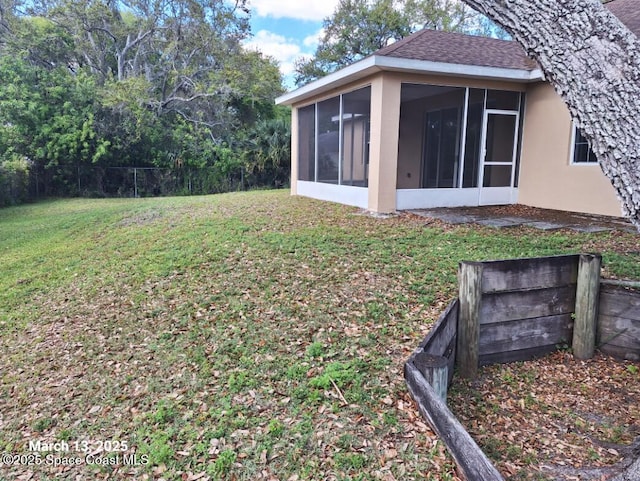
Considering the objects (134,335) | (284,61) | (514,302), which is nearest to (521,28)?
(514,302)

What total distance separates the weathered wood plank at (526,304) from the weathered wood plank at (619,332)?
28 cm

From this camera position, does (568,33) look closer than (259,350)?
Yes

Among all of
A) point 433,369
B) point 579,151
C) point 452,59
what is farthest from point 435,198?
point 433,369

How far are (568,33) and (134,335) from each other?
3759 millimetres

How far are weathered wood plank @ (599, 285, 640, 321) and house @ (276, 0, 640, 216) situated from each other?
216 inches

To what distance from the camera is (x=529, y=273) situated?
3533 millimetres

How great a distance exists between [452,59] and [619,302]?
21.2 feet

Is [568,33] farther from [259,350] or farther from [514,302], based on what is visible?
[259,350]

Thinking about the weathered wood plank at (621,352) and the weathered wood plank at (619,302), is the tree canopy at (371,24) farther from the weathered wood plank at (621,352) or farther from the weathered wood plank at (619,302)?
the weathered wood plank at (621,352)

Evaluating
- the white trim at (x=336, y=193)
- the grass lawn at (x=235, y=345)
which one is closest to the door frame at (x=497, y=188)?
the white trim at (x=336, y=193)

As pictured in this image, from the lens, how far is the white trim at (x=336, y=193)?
31.2ft

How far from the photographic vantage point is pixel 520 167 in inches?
396

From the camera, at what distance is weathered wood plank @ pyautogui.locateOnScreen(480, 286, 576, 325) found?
3496mm

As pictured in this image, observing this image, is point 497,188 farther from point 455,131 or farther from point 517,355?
point 517,355
